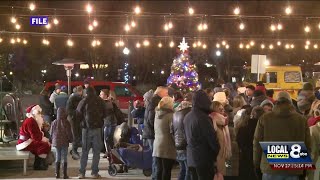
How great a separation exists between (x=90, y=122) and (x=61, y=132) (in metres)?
0.61

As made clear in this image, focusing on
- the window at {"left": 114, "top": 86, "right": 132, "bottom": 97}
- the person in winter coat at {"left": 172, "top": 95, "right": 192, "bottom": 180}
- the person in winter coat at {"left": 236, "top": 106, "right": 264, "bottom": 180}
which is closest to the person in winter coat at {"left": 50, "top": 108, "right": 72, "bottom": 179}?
the person in winter coat at {"left": 172, "top": 95, "right": 192, "bottom": 180}

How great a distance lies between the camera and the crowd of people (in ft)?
21.0

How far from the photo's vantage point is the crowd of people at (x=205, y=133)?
21.0 feet

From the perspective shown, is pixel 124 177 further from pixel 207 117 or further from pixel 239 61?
pixel 239 61

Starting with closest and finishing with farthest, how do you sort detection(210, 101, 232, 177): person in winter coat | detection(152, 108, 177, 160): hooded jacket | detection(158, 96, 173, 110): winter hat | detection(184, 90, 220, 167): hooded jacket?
detection(184, 90, 220, 167): hooded jacket → detection(210, 101, 232, 177): person in winter coat → detection(152, 108, 177, 160): hooded jacket → detection(158, 96, 173, 110): winter hat

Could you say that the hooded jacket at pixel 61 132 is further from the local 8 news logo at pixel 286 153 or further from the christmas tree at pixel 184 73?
the christmas tree at pixel 184 73

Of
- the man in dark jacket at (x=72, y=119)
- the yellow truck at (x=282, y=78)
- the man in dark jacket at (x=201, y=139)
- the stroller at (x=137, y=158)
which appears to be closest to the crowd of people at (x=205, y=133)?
the man in dark jacket at (x=201, y=139)

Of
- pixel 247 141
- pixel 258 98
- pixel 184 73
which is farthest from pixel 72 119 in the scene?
pixel 184 73

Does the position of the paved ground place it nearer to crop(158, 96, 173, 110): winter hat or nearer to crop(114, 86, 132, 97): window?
crop(158, 96, 173, 110): winter hat

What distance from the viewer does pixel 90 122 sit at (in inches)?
412

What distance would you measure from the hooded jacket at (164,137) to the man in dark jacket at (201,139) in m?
1.34

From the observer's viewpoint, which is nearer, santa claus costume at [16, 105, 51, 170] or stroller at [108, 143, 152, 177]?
stroller at [108, 143, 152, 177]

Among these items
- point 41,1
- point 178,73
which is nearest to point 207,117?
point 178,73

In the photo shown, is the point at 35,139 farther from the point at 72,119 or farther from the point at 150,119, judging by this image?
the point at 150,119
